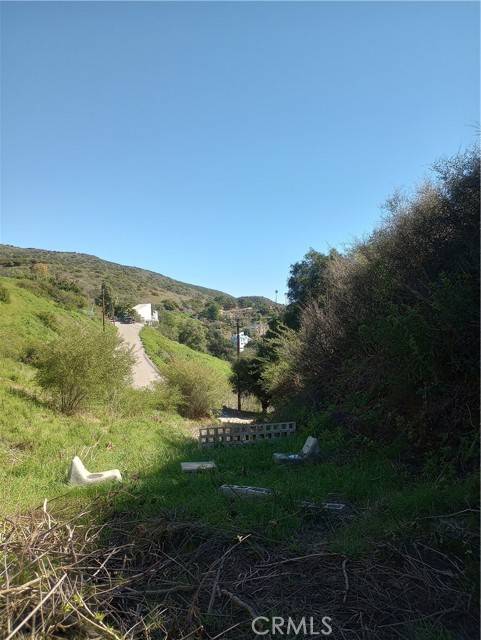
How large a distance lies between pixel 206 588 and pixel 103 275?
7071cm

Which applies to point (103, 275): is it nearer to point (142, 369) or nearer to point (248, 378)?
point (142, 369)

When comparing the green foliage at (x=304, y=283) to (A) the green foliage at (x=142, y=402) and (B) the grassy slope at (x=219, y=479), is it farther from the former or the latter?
(B) the grassy slope at (x=219, y=479)

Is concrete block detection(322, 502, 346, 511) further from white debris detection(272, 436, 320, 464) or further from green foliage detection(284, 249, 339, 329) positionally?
green foliage detection(284, 249, 339, 329)

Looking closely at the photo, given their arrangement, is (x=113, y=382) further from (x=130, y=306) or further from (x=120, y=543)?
(x=130, y=306)

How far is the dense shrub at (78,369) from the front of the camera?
10977 mm

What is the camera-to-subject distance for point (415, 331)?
14.3ft

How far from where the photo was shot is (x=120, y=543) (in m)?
3.10

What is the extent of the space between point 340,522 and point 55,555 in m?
2.14

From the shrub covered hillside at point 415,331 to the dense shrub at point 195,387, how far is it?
788 cm

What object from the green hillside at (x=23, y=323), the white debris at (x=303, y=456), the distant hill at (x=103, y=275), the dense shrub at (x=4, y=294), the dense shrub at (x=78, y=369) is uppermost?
the distant hill at (x=103, y=275)

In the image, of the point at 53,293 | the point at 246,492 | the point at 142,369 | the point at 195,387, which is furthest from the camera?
the point at 53,293

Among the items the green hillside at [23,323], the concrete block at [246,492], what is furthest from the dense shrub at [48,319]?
the concrete block at [246,492]

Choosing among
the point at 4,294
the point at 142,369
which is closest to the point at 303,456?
the point at 4,294

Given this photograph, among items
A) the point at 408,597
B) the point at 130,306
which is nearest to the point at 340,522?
the point at 408,597
